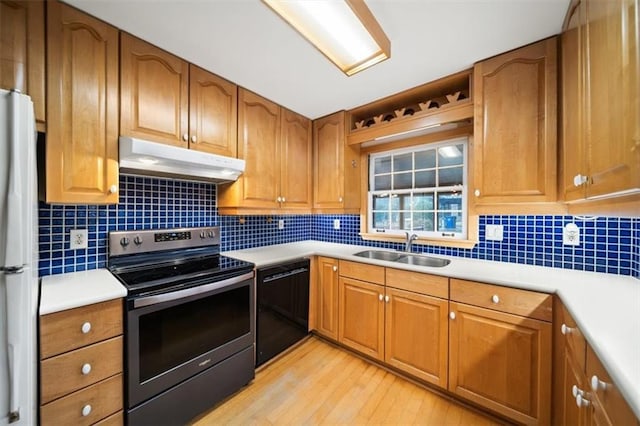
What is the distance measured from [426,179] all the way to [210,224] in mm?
2046

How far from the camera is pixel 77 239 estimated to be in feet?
4.85

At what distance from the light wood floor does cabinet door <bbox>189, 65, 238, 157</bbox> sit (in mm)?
1753

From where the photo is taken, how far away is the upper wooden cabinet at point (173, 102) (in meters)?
1.43

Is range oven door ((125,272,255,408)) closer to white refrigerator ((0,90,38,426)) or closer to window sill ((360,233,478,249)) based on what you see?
white refrigerator ((0,90,38,426))

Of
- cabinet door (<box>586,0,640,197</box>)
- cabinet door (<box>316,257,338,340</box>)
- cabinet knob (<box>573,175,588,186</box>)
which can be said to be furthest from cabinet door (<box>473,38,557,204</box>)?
cabinet door (<box>316,257,338,340</box>)

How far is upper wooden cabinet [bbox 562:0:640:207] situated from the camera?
2.33 ft

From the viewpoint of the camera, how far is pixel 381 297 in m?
1.92

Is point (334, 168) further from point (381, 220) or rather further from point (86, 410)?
point (86, 410)

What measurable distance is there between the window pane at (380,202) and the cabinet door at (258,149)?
109cm

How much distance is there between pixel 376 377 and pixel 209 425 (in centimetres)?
118

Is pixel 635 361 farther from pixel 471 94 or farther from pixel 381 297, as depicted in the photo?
pixel 471 94

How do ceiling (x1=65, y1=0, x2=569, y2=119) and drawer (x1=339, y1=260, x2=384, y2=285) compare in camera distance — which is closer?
ceiling (x1=65, y1=0, x2=569, y2=119)

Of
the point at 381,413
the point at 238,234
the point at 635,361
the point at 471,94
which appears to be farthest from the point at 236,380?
the point at 471,94

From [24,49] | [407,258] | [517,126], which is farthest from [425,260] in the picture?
[24,49]
